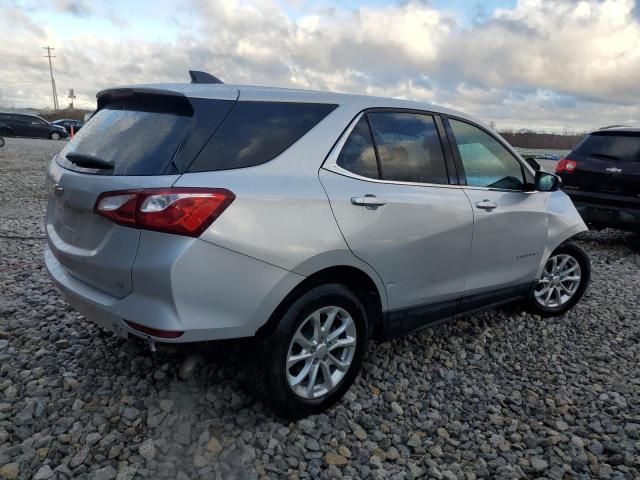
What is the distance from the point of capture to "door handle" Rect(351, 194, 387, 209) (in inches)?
106

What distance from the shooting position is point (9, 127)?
2950 cm

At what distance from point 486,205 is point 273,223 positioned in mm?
1728

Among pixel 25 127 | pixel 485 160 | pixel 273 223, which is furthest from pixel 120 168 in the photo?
pixel 25 127

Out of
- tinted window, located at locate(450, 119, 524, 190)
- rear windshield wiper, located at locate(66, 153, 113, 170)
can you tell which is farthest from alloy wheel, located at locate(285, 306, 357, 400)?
tinted window, located at locate(450, 119, 524, 190)

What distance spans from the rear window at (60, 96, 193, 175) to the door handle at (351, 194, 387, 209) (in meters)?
0.93

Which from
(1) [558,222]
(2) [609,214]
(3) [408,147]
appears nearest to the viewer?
(3) [408,147]

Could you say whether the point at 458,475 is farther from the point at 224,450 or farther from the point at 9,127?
the point at 9,127

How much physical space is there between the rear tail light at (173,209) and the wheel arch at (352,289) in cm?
58

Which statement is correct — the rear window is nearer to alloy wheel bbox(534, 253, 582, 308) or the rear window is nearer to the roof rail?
the roof rail

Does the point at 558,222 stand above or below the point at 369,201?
below

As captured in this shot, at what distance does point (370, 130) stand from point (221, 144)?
3.17 feet

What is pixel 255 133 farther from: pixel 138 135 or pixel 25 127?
pixel 25 127

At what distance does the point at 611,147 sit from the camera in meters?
6.88

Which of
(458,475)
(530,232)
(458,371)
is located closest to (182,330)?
(458,475)
